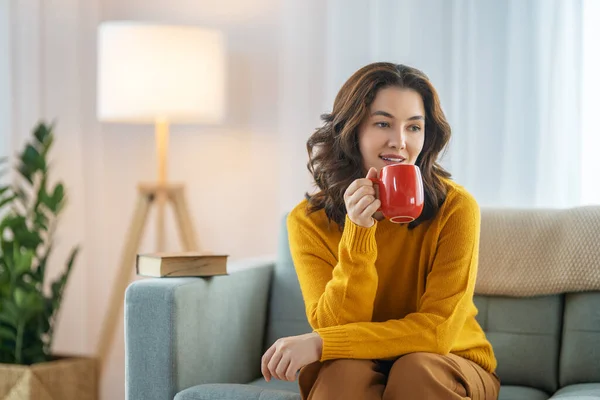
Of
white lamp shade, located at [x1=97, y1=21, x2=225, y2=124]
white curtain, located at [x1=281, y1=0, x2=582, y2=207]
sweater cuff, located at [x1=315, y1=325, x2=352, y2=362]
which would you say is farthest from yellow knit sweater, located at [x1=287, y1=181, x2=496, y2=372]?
white lamp shade, located at [x1=97, y1=21, x2=225, y2=124]

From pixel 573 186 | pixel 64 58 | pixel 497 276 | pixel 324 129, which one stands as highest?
pixel 64 58

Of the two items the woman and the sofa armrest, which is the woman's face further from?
the sofa armrest

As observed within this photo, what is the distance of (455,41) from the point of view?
2.72 m

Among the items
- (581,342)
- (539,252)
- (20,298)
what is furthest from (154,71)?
(581,342)

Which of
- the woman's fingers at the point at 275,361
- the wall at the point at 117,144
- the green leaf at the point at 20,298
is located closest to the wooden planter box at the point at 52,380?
the green leaf at the point at 20,298

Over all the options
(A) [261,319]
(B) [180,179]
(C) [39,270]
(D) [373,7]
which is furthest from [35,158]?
(D) [373,7]

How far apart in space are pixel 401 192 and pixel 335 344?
0.34 meters

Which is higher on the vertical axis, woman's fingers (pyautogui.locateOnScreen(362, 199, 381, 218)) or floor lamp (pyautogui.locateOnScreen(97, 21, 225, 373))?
floor lamp (pyautogui.locateOnScreen(97, 21, 225, 373))

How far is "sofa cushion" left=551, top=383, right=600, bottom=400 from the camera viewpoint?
5.79ft

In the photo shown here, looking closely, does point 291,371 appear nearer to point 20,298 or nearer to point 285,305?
point 285,305

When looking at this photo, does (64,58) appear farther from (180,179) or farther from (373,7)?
(373,7)

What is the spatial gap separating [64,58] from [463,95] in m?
1.71

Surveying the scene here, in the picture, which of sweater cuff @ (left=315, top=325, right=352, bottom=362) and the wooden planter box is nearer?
sweater cuff @ (left=315, top=325, right=352, bottom=362)

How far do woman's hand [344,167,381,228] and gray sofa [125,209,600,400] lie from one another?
1.47 feet
